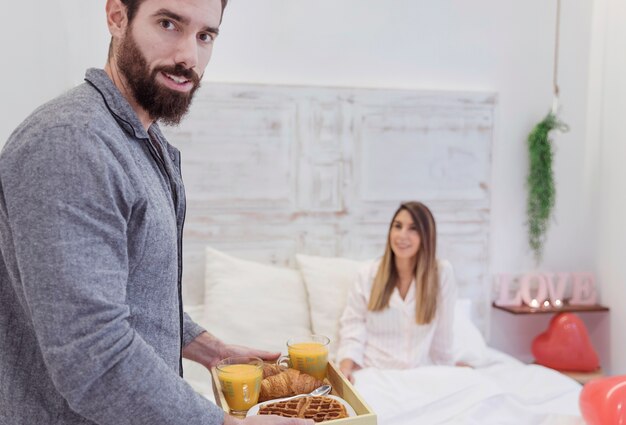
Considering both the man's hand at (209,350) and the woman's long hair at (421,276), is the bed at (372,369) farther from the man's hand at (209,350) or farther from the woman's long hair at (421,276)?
the man's hand at (209,350)

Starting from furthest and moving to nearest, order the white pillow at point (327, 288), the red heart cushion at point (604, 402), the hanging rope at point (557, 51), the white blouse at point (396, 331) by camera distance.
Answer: the hanging rope at point (557, 51) < the white pillow at point (327, 288) < the white blouse at point (396, 331) < the red heart cushion at point (604, 402)

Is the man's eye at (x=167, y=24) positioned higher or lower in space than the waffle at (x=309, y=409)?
higher

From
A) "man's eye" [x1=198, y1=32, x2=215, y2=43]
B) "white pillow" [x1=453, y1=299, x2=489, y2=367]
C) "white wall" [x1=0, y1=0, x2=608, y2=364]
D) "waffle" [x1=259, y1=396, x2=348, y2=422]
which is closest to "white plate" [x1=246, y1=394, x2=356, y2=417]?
"waffle" [x1=259, y1=396, x2=348, y2=422]

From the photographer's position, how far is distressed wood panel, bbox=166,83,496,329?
8.96 ft

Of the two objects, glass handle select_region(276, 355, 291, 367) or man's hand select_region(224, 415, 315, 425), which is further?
glass handle select_region(276, 355, 291, 367)

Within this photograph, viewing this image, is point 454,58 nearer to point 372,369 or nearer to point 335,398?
point 372,369

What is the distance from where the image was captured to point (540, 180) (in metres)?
3.11

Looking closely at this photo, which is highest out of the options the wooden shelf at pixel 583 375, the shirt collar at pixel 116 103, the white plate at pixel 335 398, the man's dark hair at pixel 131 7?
the man's dark hair at pixel 131 7

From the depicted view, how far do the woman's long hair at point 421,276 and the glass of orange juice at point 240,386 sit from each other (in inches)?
57.9

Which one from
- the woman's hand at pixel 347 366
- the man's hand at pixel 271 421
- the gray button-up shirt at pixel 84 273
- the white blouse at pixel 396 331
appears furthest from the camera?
the white blouse at pixel 396 331

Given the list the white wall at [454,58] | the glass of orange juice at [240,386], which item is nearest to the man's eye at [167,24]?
the glass of orange juice at [240,386]

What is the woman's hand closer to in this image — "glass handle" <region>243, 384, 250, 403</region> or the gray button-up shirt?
"glass handle" <region>243, 384, 250, 403</region>

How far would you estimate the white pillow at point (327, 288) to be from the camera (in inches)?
103

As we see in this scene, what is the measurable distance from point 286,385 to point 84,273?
1.76 feet
